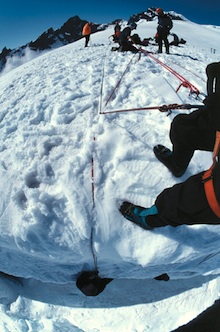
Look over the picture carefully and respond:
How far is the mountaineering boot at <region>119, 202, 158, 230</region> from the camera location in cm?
189

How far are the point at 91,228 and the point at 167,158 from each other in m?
0.87

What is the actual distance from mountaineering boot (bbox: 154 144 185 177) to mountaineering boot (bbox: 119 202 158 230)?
486 millimetres

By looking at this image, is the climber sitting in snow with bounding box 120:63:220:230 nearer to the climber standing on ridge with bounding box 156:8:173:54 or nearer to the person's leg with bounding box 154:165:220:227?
the person's leg with bounding box 154:165:220:227

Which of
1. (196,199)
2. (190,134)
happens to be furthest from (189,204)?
(190,134)

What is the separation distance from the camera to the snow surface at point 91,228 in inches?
82.4

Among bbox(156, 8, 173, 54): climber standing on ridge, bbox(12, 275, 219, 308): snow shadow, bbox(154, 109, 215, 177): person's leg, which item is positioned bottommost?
bbox(12, 275, 219, 308): snow shadow

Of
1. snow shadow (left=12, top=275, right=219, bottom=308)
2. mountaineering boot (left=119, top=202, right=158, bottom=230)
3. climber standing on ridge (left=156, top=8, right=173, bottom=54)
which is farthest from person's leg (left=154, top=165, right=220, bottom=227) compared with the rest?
climber standing on ridge (left=156, top=8, right=173, bottom=54)

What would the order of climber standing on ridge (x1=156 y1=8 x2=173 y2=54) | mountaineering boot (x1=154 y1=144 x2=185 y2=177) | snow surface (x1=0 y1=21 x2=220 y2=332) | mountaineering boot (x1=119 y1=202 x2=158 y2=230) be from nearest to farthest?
mountaineering boot (x1=119 y1=202 x2=158 y2=230) < snow surface (x1=0 y1=21 x2=220 y2=332) < mountaineering boot (x1=154 y1=144 x2=185 y2=177) < climber standing on ridge (x1=156 y1=8 x2=173 y2=54)

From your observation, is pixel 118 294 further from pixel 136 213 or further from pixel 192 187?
pixel 192 187

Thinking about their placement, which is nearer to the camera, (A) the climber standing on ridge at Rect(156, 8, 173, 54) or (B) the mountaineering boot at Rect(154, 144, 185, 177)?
(B) the mountaineering boot at Rect(154, 144, 185, 177)

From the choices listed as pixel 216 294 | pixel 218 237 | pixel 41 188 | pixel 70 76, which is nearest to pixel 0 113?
pixel 70 76

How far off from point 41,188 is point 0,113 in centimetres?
192

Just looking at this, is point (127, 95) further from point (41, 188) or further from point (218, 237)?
point (218, 237)

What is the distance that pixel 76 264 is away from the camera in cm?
238
